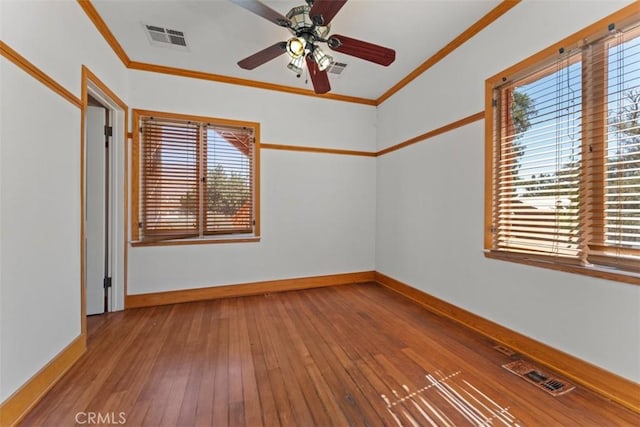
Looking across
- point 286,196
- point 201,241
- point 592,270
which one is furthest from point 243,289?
point 592,270

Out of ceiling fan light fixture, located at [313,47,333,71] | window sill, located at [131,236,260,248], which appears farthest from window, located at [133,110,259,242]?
ceiling fan light fixture, located at [313,47,333,71]

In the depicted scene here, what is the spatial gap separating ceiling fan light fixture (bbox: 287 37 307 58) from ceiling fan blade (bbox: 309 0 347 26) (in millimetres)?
229

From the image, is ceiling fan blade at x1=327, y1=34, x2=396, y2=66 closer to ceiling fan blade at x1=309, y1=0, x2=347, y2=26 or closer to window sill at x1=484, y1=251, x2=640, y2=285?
ceiling fan blade at x1=309, y1=0, x2=347, y2=26

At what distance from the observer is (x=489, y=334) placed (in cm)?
238

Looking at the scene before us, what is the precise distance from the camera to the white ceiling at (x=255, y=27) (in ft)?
7.35

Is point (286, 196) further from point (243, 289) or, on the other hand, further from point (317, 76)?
point (317, 76)

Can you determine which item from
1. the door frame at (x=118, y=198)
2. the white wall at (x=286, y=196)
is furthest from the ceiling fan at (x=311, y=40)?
the door frame at (x=118, y=198)

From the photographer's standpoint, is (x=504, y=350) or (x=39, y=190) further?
(x=504, y=350)

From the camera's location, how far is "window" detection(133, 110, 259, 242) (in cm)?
319

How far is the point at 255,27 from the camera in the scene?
8.23ft

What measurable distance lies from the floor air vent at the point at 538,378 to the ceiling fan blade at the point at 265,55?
3.03m

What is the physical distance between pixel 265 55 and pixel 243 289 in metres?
2.79

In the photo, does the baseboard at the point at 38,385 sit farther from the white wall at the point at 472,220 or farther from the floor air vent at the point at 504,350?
the white wall at the point at 472,220

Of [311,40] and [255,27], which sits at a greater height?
[255,27]
